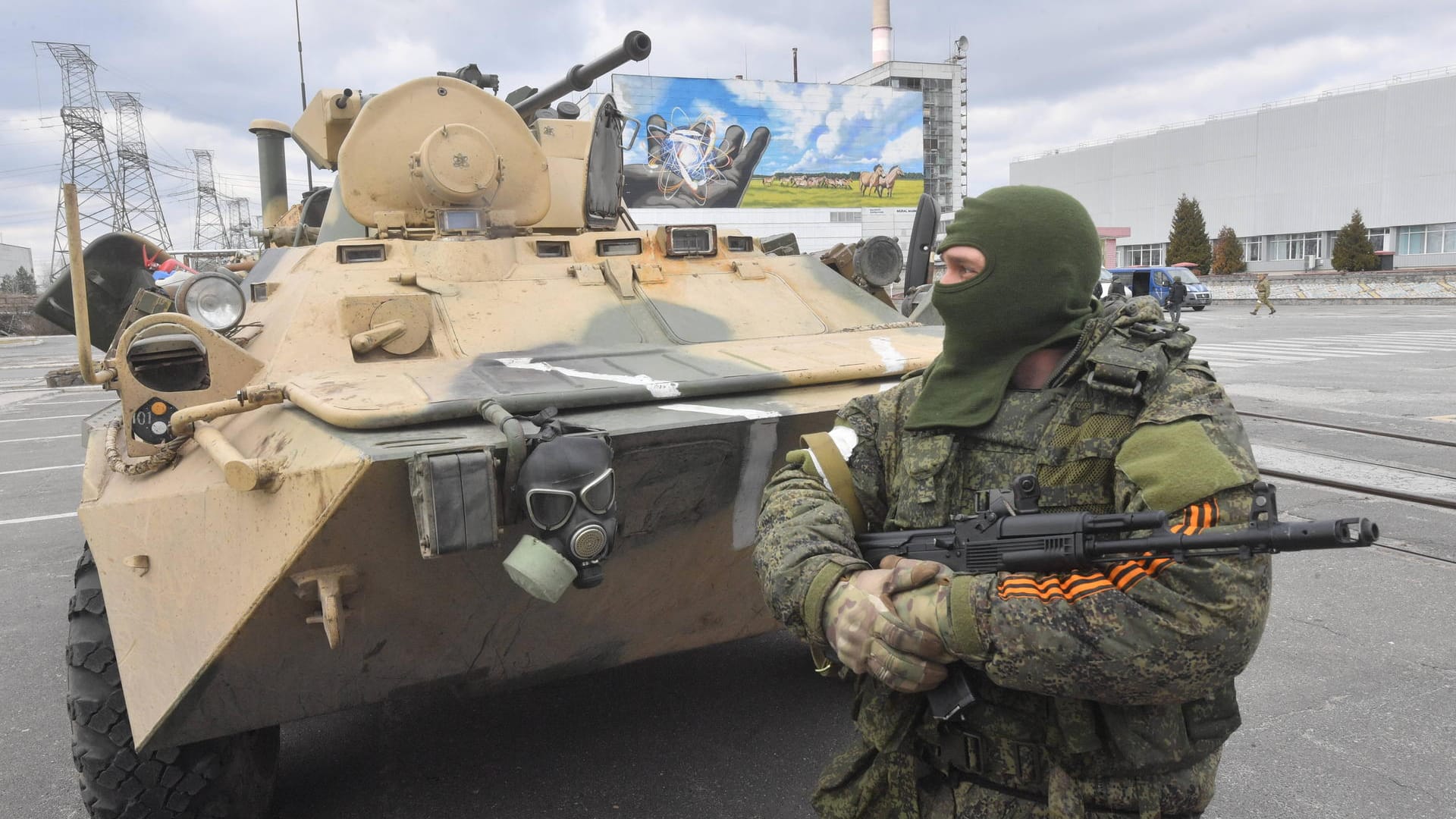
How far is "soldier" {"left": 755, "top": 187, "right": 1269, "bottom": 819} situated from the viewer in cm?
145

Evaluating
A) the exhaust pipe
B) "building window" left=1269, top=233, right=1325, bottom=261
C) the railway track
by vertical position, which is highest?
"building window" left=1269, top=233, right=1325, bottom=261

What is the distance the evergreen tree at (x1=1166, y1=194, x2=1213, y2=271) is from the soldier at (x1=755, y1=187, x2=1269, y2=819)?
41875 mm

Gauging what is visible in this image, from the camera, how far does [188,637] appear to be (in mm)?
2621

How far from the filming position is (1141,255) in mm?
50688

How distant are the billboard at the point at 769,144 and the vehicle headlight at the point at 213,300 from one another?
31526 millimetres

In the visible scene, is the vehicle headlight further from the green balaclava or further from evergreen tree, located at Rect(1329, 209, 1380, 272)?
evergreen tree, located at Rect(1329, 209, 1380, 272)

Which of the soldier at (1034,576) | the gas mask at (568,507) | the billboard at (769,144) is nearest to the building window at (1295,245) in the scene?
the billboard at (769,144)

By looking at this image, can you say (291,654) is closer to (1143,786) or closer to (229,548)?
(229,548)

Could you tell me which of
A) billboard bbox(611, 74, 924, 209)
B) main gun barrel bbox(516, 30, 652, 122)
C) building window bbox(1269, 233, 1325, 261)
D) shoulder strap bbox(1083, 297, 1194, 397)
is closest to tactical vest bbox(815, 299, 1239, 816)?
shoulder strap bbox(1083, 297, 1194, 397)

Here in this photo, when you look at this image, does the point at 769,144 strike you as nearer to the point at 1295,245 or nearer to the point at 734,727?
the point at 1295,245

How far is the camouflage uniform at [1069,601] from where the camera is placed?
144 centimetres

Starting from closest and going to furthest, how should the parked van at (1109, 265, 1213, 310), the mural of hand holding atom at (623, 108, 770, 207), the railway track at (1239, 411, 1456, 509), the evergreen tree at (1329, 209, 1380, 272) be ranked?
the railway track at (1239, 411, 1456, 509), the parked van at (1109, 265, 1213, 310), the evergreen tree at (1329, 209, 1380, 272), the mural of hand holding atom at (623, 108, 770, 207)

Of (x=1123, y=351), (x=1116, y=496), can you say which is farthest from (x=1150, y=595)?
(x=1123, y=351)

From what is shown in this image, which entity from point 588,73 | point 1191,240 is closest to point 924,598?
point 588,73
